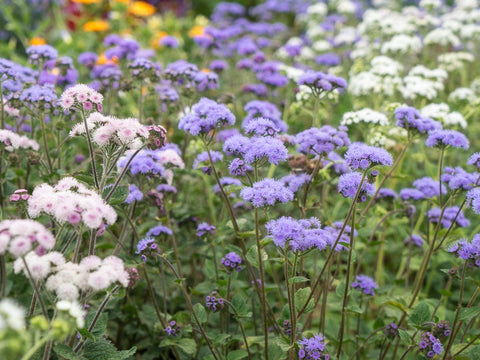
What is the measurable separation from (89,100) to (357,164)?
141cm

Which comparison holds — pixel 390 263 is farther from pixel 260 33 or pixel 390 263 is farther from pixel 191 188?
pixel 260 33

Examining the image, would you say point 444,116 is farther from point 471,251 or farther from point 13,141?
point 13,141

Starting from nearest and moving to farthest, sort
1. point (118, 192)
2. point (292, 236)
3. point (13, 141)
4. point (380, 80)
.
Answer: point (292, 236)
point (118, 192)
point (13, 141)
point (380, 80)

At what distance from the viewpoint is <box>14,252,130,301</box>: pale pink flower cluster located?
1.97 metres

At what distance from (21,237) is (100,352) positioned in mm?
845

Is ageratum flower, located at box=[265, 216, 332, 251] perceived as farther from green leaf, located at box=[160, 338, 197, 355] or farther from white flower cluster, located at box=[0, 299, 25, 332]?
white flower cluster, located at box=[0, 299, 25, 332]

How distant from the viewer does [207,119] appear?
288 centimetres

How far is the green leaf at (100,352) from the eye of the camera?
2.45m

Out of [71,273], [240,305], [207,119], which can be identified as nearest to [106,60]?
[207,119]

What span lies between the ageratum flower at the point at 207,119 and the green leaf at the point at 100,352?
119cm

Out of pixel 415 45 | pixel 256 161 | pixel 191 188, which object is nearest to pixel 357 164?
pixel 256 161

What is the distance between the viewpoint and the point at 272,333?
357 cm

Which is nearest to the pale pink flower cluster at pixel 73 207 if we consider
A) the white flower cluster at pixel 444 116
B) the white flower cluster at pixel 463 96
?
the white flower cluster at pixel 444 116

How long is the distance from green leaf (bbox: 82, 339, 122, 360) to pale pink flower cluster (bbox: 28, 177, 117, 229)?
69 cm
